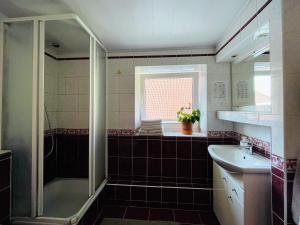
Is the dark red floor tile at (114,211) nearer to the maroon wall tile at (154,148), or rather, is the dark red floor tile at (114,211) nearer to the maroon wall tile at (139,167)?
the maroon wall tile at (139,167)

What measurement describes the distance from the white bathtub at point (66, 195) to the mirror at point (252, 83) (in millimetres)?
1946

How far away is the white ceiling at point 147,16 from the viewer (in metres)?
1.36

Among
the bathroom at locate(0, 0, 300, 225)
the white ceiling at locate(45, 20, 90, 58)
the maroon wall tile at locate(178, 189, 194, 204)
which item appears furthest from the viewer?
the maroon wall tile at locate(178, 189, 194, 204)

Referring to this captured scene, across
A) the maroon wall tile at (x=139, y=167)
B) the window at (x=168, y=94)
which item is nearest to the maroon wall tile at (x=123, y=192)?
the maroon wall tile at (x=139, y=167)

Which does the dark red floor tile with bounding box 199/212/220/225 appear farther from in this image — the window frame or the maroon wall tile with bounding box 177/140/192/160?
the window frame

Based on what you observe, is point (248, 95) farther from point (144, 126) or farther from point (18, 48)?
point (18, 48)

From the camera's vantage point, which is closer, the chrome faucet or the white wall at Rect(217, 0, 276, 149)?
the white wall at Rect(217, 0, 276, 149)

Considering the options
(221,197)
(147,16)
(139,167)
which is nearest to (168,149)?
(139,167)

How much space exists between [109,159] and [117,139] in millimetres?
294

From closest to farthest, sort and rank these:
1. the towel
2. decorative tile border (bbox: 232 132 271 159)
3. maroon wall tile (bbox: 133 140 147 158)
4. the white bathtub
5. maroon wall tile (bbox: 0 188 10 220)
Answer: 1. the towel
2. maroon wall tile (bbox: 0 188 10 220)
3. decorative tile border (bbox: 232 132 271 159)
4. the white bathtub
5. maroon wall tile (bbox: 133 140 147 158)

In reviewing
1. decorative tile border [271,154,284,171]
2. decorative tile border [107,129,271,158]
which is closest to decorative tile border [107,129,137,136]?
decorative tile border [107,129,271,158]

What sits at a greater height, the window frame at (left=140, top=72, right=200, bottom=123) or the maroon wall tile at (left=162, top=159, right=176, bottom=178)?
the window frame at (left=140, top=72, right=200, bottom=123)

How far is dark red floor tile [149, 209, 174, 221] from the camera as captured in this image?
1.92 m

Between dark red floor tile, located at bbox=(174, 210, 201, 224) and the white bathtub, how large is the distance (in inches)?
41.0
